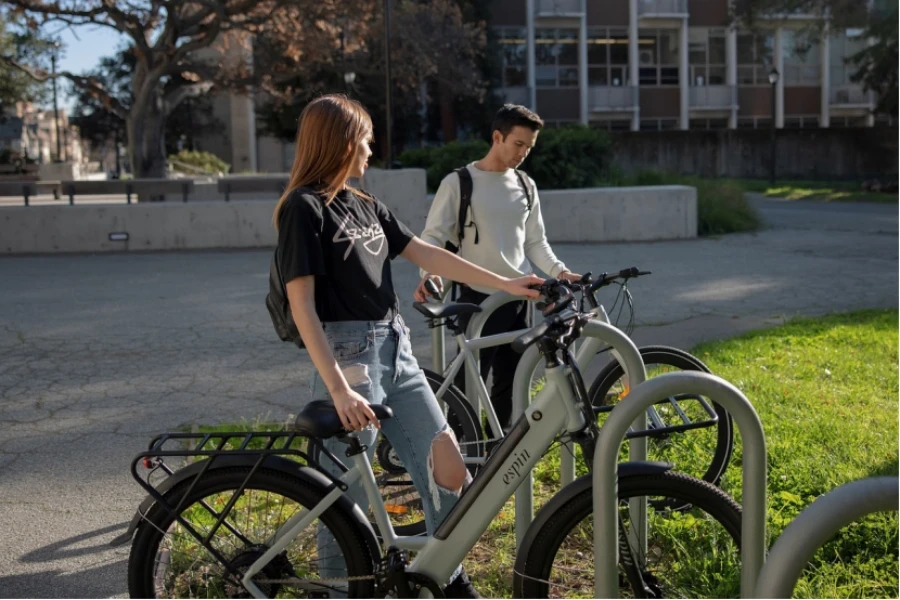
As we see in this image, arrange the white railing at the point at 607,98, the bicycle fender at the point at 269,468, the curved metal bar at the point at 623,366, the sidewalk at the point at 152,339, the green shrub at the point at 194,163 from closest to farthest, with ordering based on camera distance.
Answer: the bicycle fender at the point at 269,468 → the curved metal bar at the point at 623,366 → the sidewalk at the point at 152,339 → the green shrub at the point at 194,163 → the white railing at the point at 607,98

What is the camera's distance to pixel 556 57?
1943 inches

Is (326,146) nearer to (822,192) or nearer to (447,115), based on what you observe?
(822,192)

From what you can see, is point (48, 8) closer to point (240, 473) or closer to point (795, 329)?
point (795, 329)

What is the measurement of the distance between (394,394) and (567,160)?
54.4 feet

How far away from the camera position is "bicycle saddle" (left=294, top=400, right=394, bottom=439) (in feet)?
10.3

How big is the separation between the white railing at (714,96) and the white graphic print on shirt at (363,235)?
4963cm

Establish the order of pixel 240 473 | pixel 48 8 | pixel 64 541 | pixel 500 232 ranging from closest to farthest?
pixel 240 473, pixel 64 541, pixel 500 232, pixel 48 8

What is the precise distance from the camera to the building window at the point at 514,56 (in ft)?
158

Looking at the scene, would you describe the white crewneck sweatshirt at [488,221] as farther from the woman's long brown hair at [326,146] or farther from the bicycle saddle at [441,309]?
the woman's long brown hair at [326,146]

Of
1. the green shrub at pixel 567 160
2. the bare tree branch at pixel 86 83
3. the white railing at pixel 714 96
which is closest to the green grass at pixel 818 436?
the green shrub at pixel 567 160

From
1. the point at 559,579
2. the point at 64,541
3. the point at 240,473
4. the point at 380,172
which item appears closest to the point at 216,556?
the point at 240,473

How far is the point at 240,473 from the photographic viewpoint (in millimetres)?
3176

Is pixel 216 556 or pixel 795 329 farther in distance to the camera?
pixel 795 329

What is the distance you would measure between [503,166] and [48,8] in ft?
65.4
